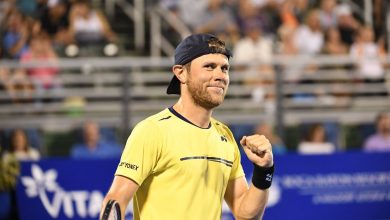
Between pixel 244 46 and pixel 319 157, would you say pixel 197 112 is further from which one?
pixel 244 46

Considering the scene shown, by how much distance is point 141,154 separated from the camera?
16.4ft

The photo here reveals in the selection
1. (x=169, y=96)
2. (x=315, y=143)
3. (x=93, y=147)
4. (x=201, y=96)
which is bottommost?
(x=315, y=143)

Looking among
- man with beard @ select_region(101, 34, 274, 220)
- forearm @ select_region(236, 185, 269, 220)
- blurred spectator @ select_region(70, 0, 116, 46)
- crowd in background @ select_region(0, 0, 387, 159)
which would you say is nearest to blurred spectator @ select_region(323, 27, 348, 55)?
crowd in background @ select_region(0, 0, 387, 159)

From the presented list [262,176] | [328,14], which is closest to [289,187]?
[328,14]

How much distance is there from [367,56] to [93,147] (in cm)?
479

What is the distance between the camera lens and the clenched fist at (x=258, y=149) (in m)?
5.16

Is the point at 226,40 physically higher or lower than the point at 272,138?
Result: higher

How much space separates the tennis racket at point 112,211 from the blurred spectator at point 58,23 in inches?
364

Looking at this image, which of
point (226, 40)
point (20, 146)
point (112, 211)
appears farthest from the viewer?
point (226, 40)

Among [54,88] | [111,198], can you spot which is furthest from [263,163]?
[54,88]

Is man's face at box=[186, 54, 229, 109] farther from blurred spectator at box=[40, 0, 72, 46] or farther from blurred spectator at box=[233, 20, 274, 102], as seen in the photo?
blurred spectator at box=[40, 0, 72, 46]

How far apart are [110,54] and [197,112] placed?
29.4 feet

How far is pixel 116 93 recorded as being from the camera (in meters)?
13.7

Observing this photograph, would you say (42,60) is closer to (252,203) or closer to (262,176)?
(252,203)
